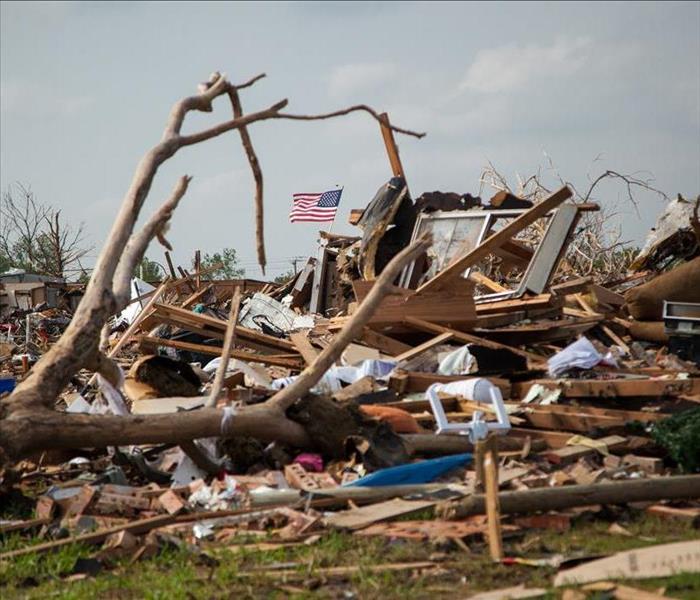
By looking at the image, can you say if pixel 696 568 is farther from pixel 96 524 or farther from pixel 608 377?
pixel 608 377

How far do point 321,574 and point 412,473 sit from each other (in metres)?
2.04

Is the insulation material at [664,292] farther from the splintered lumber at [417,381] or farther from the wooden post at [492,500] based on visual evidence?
the wooden post at [492,500]

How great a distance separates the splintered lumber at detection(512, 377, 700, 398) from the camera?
972 centimetres

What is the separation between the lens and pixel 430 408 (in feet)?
30.6

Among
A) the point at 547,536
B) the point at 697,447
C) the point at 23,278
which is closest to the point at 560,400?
the point at 697,447

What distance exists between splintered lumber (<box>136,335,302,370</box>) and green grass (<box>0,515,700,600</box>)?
19.0 feet

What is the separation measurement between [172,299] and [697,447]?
1530 centimetres

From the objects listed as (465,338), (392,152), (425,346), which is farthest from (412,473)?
(392,152)

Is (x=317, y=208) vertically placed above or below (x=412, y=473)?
above

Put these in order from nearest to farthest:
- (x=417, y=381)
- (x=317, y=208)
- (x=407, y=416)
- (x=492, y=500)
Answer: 1. (x=492, y=500)
2. (x=407, y=416)
3. (x=417, y=381)
4. (x=317, y=208)

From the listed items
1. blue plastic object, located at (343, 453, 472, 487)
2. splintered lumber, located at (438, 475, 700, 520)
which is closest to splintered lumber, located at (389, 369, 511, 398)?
blue plastic object, located at (343, 453, 472, 487)

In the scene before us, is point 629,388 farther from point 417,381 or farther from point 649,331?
point 649,331

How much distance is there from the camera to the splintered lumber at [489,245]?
39.4ft

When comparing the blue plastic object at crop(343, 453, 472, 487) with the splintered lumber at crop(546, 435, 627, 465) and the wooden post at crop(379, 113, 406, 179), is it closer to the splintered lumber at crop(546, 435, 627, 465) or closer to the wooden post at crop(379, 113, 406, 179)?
the splintered lumber at crop(546, 435, 627, 465)
